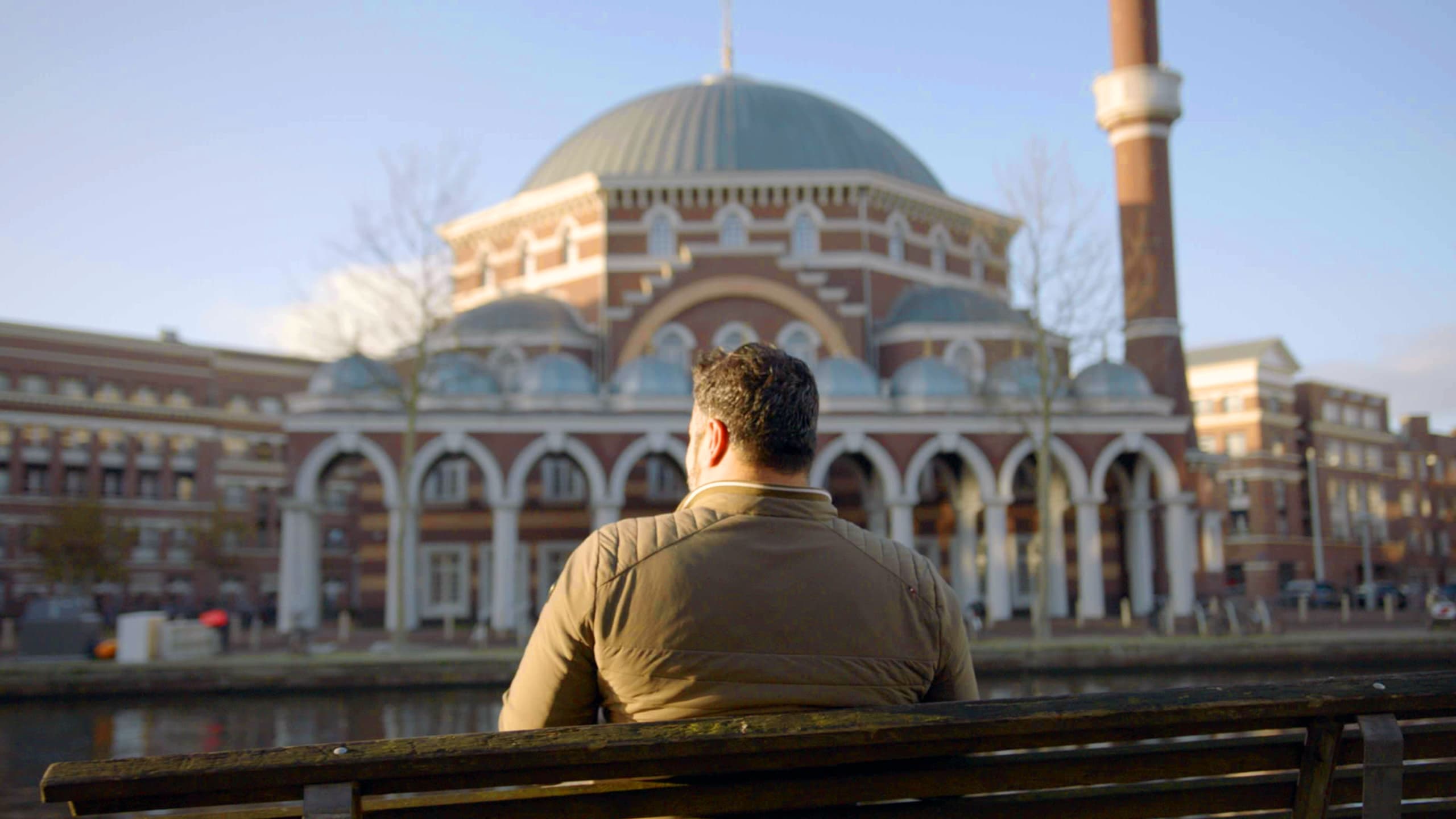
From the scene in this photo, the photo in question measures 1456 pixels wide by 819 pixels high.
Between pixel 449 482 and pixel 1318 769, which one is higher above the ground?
pixel 449 482

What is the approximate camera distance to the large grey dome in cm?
4609

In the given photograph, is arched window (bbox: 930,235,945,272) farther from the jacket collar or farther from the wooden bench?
the jacket collar

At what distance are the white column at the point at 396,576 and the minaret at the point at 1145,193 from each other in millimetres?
22020

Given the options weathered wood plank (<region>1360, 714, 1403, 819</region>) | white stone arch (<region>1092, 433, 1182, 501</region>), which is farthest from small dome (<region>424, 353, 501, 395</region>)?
weathered wood plank (<region>1360, 714, 1403, 819</region>)

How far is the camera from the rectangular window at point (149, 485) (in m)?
57.7

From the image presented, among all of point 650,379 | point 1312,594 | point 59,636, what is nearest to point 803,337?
point 650,379

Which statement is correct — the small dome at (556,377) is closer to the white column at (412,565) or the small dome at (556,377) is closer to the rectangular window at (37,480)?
the white column at (412,565)

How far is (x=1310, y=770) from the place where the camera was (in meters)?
3.44

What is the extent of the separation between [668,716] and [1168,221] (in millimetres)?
39123

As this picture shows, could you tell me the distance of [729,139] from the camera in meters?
46.6

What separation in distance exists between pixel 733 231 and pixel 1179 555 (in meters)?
17.3

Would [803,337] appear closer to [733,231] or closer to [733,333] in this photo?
[733,333]

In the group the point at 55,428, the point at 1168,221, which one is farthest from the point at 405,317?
the point at 55,428

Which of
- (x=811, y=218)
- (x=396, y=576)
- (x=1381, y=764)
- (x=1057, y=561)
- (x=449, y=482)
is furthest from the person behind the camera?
(x=811, y=218)
